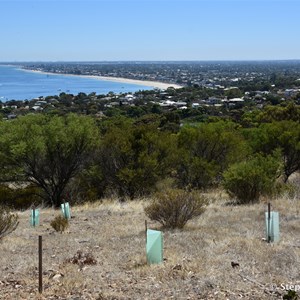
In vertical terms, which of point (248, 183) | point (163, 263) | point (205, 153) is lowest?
point (205, 153)

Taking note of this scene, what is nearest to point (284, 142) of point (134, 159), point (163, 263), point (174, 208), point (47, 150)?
point (134, 159)

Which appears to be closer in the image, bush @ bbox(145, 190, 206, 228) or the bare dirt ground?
the bare dirt ground

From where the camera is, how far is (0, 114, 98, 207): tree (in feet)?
59.1

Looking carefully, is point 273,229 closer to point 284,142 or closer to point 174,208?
point 174,208

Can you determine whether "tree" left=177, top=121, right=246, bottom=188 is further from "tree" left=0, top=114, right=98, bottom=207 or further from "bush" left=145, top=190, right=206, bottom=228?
"bush" left=145, top=190, right=206, bottom=228

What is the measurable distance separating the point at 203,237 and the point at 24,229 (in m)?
4.18

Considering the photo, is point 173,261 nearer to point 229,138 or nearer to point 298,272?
point 298,272

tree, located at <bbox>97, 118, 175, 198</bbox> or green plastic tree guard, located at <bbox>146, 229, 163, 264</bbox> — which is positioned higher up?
green plastic tree guard, located at <bbox>146, 229, 163, 264</bbox>

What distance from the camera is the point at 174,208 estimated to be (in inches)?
369

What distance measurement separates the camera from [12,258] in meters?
7.50

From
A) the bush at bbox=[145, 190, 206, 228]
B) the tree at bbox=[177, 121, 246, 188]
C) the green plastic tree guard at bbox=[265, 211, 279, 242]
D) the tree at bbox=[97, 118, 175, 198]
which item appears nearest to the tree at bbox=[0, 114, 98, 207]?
the tree at bbox=[97, 118, 175, 198]

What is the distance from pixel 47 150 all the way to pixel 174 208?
411 inches

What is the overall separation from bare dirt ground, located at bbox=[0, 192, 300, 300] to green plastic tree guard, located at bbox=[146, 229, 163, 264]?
0.14 meters

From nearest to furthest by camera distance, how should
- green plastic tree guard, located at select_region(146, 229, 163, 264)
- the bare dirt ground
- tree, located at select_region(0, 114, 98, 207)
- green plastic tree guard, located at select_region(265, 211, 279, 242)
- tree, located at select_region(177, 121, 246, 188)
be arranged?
the bare dirt ground
green plastic tree guard, located at select_region(146, 229, 163, 264)
green plastic tree guard, located at select_region(265, 211, 279, 242)
tree, located at select_region(0, 114, 98, 207)
tree, located at select_region(177, 121, 246, 188)
